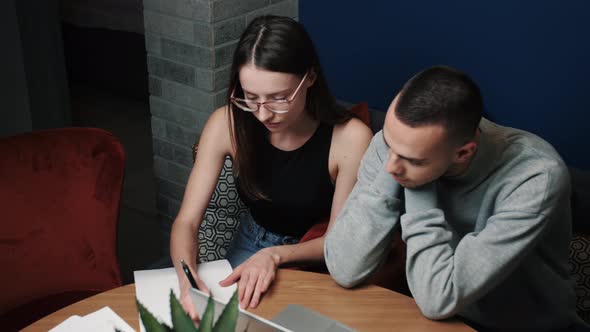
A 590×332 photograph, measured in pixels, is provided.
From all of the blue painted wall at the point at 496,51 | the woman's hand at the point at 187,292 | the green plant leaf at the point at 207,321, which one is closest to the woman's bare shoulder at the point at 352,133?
the woman's hand at the point at 187,292

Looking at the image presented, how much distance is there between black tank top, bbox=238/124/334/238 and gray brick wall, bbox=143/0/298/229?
2.23 feet

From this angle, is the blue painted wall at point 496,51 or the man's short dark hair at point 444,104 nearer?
the man's short dark hair at point 444,104

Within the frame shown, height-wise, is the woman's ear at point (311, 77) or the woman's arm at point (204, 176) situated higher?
the woman's ear at point (311, 77)

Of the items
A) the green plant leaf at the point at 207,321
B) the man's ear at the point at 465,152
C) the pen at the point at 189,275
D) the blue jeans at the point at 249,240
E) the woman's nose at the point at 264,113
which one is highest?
the man's ear at the point at 465,152

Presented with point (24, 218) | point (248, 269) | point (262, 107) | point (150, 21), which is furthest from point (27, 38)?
point (248, 269)

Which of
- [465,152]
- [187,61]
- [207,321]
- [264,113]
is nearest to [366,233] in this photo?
[465,152]

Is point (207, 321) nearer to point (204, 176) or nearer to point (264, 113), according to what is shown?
point (264, 113)

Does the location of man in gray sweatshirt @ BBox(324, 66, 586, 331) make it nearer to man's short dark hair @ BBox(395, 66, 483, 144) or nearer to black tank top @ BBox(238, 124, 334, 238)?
man's short dark hair @ BBox(395, 66, 483, 144)

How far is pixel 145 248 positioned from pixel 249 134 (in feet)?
4.55

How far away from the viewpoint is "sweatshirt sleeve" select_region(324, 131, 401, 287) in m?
1.62

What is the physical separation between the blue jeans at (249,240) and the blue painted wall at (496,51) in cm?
87

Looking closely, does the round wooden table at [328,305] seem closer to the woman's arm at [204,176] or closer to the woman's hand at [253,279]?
the woman's hand at [253,279]

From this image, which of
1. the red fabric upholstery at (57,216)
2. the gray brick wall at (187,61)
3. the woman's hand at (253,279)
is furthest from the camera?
the gray brick wall at (187,61)

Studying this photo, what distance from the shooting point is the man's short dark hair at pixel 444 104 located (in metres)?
1.47
